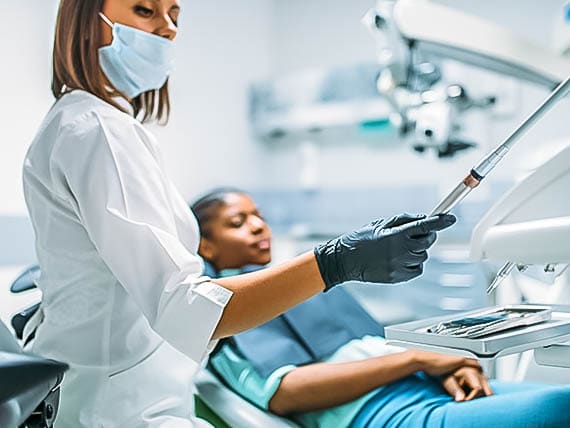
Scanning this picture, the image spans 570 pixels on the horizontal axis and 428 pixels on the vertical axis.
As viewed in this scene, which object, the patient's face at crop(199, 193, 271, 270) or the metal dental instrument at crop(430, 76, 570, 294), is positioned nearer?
the metal dental instrument at crop(430, 76, 570, 294)

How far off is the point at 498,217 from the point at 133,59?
0.72 metres

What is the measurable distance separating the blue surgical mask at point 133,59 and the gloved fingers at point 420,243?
0.62 metres

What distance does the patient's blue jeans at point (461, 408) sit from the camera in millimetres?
996

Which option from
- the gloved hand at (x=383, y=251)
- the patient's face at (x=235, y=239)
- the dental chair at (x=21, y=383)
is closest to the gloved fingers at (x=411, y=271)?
the gloved hand at (x=383, y=251)

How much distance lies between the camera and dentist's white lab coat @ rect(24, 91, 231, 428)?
98cm

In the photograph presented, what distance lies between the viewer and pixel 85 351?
111 cm

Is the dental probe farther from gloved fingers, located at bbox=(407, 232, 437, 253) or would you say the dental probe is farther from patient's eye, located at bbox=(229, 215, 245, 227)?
patient's eye, located at bbox=(229, 215, 245, 227)

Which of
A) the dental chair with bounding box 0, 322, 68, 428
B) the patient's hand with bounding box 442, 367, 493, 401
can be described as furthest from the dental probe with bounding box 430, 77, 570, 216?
the dental chair with bounding box 0, 322, 68, 428

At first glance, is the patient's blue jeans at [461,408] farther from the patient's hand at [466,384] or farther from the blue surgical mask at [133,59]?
the blue surgical mask at [133,59]

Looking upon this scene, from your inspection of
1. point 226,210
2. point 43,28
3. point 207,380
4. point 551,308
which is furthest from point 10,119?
point 551,308

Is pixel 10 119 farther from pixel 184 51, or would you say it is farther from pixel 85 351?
pixel 85 351

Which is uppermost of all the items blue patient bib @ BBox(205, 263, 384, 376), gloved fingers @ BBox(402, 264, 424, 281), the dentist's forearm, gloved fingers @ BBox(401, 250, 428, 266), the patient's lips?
gloved fingers @ BBox(401, 250, 428, 266)

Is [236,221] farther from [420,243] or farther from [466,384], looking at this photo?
[420,243]

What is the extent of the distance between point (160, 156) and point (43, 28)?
4.15ft
